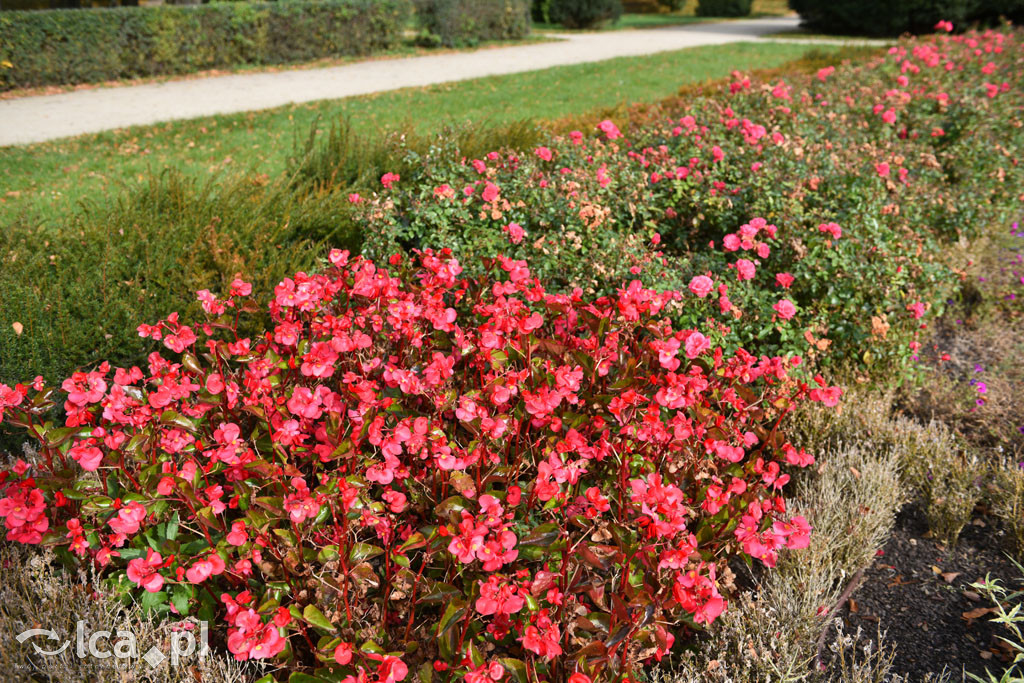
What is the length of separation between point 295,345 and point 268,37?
12.1 m

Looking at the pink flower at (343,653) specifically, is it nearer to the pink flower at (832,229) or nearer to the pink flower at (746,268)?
the pink flower at (746,268)

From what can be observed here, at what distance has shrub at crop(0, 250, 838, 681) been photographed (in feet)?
6.06

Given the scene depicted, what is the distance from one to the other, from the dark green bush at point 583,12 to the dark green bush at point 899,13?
6.42 m

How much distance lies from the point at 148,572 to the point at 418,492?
2.61ft

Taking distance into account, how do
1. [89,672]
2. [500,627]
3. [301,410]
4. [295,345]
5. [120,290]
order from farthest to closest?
[120,290], [295,345], [301,410], [500,627], [89,672]

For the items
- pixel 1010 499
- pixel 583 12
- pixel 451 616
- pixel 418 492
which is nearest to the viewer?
pixel 451 616

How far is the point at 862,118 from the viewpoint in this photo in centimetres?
625

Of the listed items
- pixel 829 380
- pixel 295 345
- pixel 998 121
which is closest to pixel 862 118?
pixel 998 121

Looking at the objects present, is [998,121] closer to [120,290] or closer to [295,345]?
[295,345]

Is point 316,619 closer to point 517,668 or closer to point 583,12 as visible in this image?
point 517,668

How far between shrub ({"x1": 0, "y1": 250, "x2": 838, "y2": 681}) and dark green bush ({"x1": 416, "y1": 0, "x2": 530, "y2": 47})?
47.5 ft

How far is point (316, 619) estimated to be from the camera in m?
1.76

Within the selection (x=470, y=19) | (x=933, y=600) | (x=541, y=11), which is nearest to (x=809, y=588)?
(x=933, y=600)

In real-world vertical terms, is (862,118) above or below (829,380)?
above
